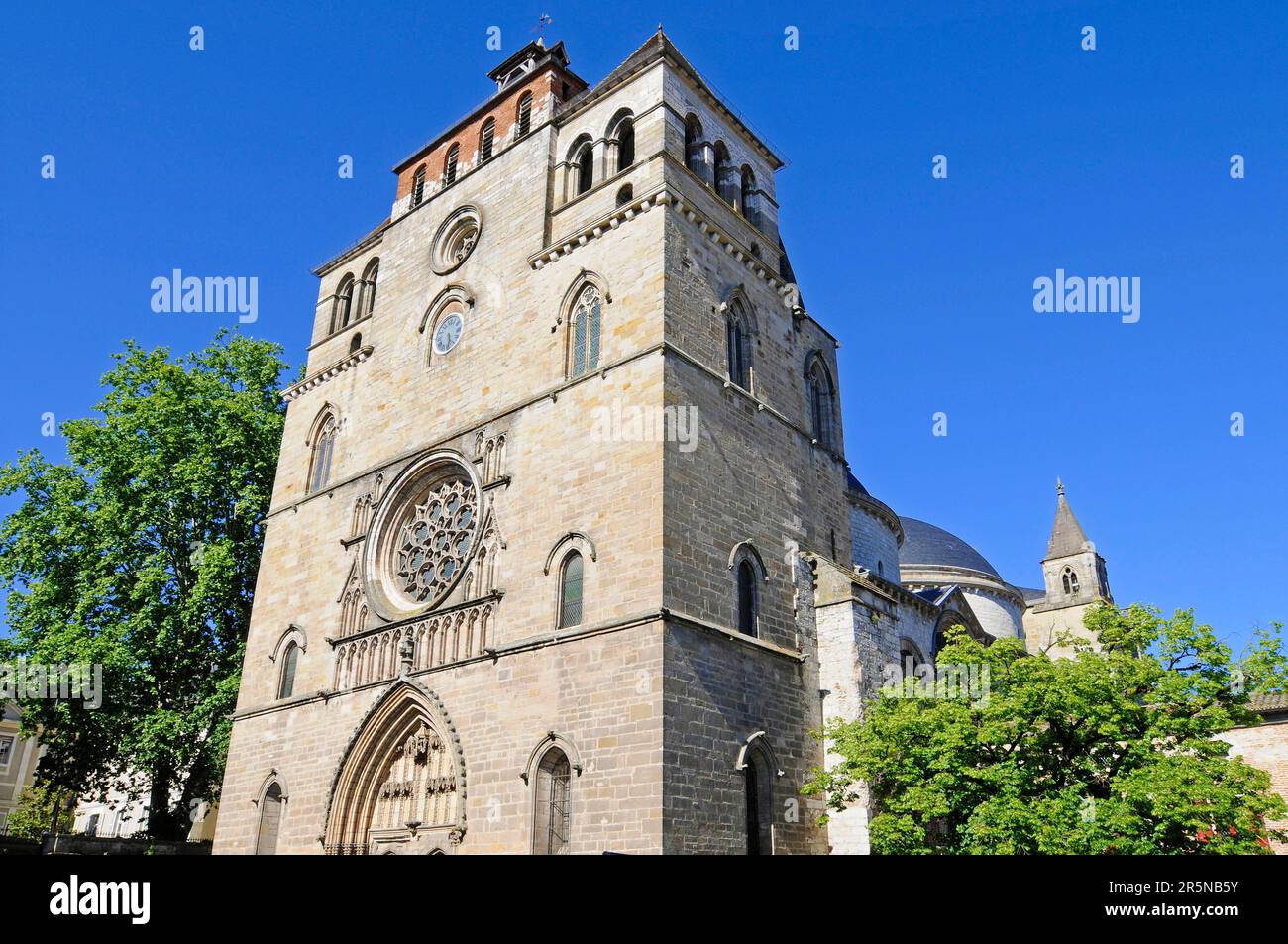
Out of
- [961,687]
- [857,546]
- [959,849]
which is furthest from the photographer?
[857,546]

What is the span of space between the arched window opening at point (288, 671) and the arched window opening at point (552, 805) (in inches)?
334

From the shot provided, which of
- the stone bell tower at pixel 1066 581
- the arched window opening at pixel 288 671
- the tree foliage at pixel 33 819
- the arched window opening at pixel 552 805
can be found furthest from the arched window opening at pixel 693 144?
the tree foliage at pixel 33 819

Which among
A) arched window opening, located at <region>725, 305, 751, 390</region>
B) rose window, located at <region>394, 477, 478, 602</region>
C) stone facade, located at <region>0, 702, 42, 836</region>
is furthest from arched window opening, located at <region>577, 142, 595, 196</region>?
stone facade, located at <region>0, 702, 42, 836</region>

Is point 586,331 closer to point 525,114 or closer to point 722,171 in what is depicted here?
point 722,171

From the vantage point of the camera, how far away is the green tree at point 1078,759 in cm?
1280

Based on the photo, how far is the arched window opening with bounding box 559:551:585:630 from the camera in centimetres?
1648

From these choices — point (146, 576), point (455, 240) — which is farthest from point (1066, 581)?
point (146, 576)

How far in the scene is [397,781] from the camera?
60.3 feet

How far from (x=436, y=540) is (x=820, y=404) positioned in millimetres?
9807
